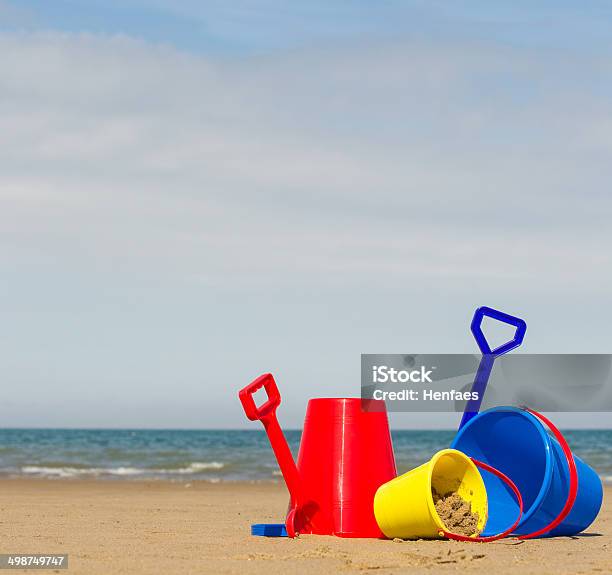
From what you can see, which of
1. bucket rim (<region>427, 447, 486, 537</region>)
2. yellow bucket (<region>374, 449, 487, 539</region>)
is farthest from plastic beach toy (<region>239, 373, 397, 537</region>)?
bucket rim (<region>427, 447, 486, 537</region>)

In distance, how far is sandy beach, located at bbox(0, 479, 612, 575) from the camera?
4.42 meters

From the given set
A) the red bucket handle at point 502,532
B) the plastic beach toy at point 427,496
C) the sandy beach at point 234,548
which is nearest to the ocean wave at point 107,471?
the sandy beach at point 234,548

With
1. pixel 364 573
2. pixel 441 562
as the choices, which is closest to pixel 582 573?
pixel 441 562

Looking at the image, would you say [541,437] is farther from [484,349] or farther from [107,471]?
[107,471]

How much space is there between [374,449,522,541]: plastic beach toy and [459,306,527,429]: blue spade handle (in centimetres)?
35

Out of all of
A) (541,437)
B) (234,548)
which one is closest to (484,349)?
(541,437)

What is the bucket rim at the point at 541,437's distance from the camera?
5230mm

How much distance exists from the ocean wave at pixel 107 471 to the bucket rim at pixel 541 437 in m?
12.6

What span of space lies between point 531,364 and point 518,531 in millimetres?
2667

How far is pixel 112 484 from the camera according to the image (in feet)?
45.0

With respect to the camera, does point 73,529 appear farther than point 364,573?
Yes

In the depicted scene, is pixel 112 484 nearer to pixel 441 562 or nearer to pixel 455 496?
pixel 455 496

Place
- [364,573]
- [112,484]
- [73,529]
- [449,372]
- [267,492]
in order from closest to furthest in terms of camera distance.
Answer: [364,573]
[73,529]
[449,372]
[267,492]
[112,484]

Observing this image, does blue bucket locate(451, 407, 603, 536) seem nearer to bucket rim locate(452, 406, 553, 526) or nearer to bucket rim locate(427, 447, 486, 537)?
bucket rim locate(452, 406, 553, 526)
